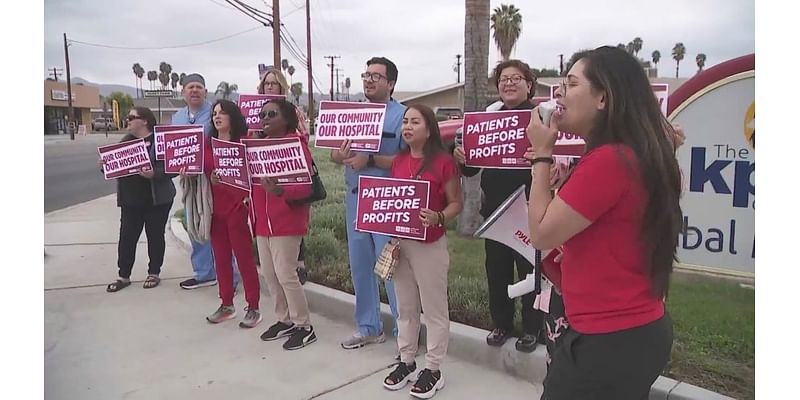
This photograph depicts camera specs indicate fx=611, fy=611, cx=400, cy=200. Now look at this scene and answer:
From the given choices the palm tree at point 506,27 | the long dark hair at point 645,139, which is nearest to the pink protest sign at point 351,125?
the palm tree at point 506,27

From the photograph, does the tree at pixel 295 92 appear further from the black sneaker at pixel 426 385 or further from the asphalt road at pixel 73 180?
the asphalt road at pixel 73 180

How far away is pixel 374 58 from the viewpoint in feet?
13.1

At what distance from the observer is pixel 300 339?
432cm

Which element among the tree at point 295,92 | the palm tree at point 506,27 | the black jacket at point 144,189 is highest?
the palm tree at point 506,27

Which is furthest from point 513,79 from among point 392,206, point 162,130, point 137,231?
point 137,231

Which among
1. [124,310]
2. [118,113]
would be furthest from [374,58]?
[118,113]

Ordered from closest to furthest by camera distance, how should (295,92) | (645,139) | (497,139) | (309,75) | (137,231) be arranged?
(645,139), (497,139), (137,231), (295,92), (309,75)

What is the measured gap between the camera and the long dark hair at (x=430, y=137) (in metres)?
3.44

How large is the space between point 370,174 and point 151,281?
3.08 m

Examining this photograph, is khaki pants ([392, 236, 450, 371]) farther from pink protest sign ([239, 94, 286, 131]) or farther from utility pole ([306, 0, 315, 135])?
utility pole ([306, 0, 315, 135])

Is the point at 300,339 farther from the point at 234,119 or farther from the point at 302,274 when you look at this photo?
the point at 234,119

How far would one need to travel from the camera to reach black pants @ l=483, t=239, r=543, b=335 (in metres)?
3.71

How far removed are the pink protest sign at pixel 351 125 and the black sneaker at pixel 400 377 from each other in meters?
1.32
